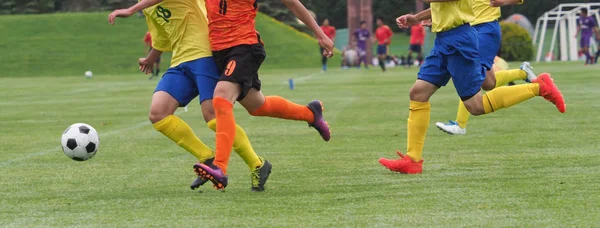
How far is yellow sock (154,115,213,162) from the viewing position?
7.24 metres

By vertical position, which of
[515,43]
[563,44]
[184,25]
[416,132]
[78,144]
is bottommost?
[515,43]

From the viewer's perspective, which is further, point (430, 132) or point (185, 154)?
point (430, 132)

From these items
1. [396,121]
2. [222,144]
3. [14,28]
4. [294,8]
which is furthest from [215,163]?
[14,28]

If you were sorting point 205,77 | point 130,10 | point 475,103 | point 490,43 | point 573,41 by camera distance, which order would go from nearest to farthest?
point 130,10 < point 205,77 < point 475,103 < point 490,43 < point 573,41

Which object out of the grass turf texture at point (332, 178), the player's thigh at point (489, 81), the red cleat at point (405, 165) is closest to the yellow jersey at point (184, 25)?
the grass turf texture at point (332, 178)

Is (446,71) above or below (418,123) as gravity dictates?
above

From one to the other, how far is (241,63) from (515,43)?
131 feet

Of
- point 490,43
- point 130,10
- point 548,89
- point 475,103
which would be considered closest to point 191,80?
point 130,10

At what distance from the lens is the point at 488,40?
9742 millimetres

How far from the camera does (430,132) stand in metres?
11.7

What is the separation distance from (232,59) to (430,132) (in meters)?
5.12

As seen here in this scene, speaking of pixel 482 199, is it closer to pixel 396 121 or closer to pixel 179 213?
pixel 179 213

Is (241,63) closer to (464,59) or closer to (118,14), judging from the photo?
(118,14)

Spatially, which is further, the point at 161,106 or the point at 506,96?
the point at 506,96
